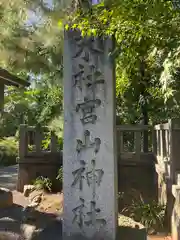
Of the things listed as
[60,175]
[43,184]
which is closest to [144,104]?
[60,175]

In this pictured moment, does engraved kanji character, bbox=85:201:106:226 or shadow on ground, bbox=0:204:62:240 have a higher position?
engraved kanji character, bbox=85:201:106:226

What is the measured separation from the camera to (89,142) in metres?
4.10

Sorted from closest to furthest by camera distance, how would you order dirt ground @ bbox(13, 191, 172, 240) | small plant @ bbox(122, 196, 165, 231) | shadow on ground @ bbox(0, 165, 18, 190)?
small plant @ bbox(122, 196, 165, 231) < dirt ground @ bbox(13, 191, 172, 240) < shadow on ground @ bbox(0, 165, 18, 190)

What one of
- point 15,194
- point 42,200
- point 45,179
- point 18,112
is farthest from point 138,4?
point 18,112

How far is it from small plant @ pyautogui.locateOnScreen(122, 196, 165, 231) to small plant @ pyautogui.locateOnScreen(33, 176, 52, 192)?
105 inches

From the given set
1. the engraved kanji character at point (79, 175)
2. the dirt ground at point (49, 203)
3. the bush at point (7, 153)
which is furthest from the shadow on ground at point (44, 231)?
the bush at point (7, 153)

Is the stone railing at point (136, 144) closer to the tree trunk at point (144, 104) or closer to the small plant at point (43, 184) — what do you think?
the tree trunk at point (144, 104)

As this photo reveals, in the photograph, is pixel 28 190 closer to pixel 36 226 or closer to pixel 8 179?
pixel 8 179

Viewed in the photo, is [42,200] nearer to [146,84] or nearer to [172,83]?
[146,84]

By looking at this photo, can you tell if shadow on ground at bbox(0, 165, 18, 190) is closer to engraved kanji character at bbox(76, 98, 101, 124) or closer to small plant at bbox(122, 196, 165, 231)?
small plant at bbox(122, 196, 165, 231)

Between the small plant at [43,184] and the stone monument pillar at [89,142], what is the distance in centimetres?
455

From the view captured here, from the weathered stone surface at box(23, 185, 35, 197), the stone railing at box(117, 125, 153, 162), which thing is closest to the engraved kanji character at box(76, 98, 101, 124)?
the stone railing at box(117, 125, 153, 162)

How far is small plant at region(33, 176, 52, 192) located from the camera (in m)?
8.62

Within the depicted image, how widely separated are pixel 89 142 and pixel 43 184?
495 centimetres
